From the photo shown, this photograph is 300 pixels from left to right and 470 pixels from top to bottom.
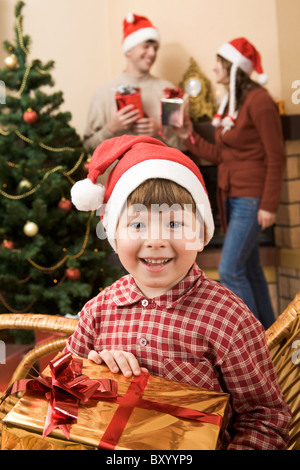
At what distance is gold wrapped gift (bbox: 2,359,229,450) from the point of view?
382 mm

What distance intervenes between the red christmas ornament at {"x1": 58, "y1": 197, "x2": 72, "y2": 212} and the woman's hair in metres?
0.59

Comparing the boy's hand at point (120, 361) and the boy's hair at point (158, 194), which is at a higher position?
the boy's hair at point (158, 194)

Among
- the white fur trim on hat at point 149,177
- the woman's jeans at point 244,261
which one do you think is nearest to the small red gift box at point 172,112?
the white fur trim on hat at point 149,177

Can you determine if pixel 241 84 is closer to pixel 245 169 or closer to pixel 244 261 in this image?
pixel 245 169

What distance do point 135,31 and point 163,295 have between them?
153 cm

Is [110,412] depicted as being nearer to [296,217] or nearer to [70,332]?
[70,332]

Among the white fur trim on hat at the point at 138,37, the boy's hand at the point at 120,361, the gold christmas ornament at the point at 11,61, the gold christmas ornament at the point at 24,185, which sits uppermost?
the white fur trim on hat at the point at 138,37

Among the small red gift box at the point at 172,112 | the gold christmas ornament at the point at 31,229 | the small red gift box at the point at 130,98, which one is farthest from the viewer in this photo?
the gold christmas ornament at the point at 31,229

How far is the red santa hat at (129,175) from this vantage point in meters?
0.50

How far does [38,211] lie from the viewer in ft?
4.58

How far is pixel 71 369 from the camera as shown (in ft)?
1.52

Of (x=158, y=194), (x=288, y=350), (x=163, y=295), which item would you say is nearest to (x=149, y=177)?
(x=158, y=194)

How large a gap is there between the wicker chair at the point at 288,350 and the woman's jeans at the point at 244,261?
10.5 inches

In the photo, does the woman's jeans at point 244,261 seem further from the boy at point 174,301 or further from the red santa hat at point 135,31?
the red santa hat at point 135,31
